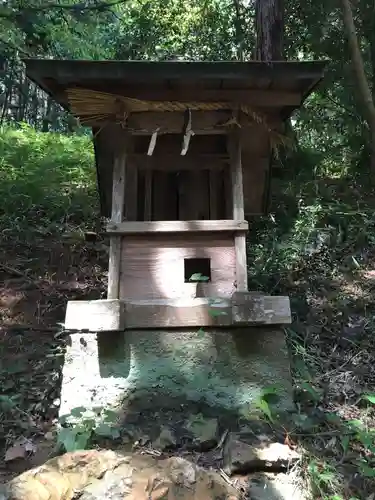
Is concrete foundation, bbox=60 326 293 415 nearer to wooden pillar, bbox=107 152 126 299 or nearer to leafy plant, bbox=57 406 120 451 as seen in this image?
leafy plant, bbox=57 406 120 451

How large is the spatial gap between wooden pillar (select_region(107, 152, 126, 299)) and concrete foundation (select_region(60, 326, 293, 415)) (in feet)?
1.13

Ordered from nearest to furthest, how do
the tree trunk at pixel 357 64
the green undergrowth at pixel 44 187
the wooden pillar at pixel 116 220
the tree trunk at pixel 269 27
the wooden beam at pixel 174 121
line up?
the wooden pillar at pixel 116 220 → the wooden beam at pixel 174 121 → the green undergrowth at pixel 44 187 → the tree trunk at pixel 357 64 → the tree trunk at pixel 269 27

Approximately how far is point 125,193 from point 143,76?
1.05m

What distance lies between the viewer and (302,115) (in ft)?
26.4

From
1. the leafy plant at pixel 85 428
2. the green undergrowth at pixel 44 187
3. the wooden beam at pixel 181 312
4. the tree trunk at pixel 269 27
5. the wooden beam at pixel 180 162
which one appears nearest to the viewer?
the leafy plant at pixel 85 428

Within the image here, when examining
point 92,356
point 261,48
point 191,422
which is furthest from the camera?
point 261,48

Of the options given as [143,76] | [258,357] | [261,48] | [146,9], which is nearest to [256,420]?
[258,357]

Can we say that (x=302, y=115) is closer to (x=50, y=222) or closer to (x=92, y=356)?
(x=50, y=222)

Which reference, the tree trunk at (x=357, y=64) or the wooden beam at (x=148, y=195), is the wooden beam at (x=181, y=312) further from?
the tree trunk at (x=357, y=64)

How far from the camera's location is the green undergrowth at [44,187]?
619cm

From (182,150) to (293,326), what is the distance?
6.39 feet

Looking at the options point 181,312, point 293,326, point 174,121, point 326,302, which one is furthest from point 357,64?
point 181,312

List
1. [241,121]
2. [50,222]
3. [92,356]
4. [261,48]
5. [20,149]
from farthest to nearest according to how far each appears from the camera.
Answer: [20,149] → [261,48] → [50,222] → [241,121] → [92,356]

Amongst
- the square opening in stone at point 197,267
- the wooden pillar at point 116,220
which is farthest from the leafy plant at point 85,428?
the square opening in stone at point 197,267
